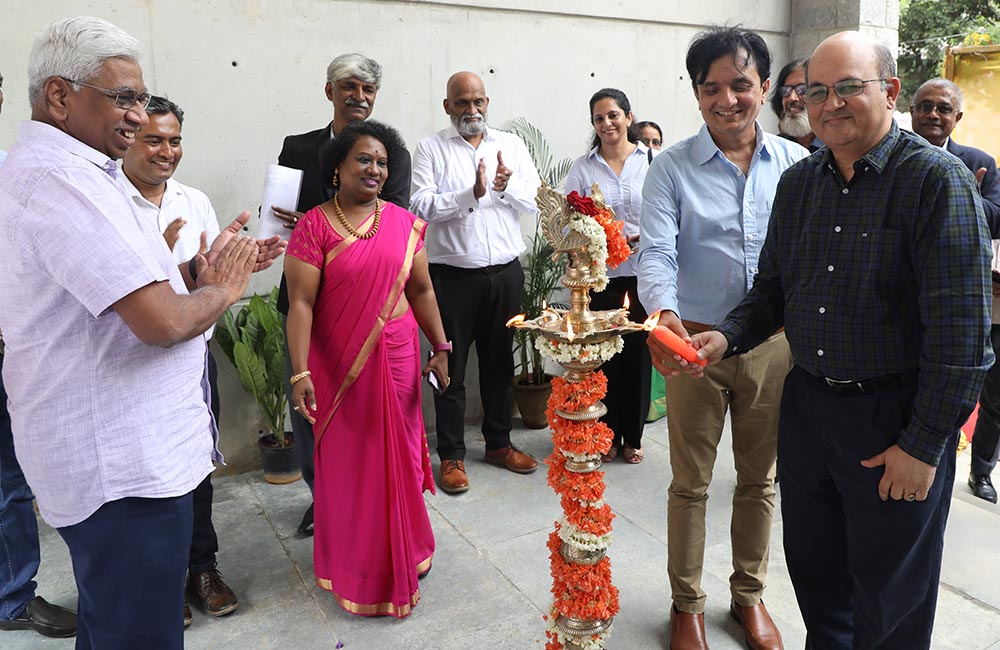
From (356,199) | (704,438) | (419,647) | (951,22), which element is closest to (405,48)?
(356,199)

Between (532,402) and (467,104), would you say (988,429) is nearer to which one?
(532,402)

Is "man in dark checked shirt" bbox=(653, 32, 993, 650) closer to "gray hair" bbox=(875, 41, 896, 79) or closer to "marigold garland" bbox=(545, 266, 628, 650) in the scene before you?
"gray hair" bbox=(875, 41, 896, 79)

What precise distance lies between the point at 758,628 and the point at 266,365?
2.97 metres

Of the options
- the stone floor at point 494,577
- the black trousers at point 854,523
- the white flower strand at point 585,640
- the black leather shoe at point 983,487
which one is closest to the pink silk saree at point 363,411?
the stone floor at point 494,577

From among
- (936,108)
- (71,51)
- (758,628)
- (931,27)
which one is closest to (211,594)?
(758,628)

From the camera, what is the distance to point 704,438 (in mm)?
2812

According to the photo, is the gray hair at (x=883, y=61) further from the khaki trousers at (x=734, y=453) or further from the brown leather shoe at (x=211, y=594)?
the brown leather shoe at (x=211, y=594)

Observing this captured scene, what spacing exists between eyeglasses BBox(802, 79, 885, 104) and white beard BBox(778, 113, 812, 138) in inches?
101

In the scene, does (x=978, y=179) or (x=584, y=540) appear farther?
(x=978, y=179)

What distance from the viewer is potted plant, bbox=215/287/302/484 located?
432cm

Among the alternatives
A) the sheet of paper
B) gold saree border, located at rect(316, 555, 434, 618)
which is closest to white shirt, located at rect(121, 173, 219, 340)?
the sheet of paper

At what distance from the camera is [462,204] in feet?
14.3

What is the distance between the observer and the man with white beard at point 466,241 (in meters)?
4.43

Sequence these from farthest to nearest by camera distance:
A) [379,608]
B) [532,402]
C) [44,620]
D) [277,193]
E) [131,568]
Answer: [532,402], [277,193], [379,608], [44,620], [131,568]
